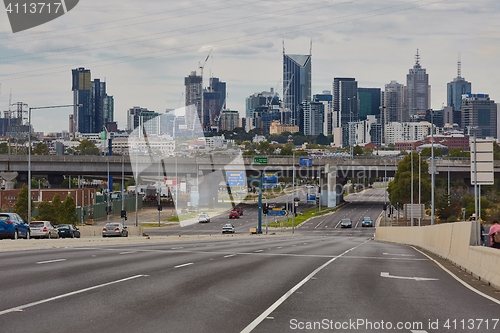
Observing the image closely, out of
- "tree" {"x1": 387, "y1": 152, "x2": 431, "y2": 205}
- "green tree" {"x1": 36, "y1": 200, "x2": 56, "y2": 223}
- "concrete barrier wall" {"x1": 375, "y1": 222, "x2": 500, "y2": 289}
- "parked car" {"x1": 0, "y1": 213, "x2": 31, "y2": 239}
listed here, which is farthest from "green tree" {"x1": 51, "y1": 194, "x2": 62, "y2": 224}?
"tree" {"x1": 387, "y1": 152, "x2": 431, "y2": 205}

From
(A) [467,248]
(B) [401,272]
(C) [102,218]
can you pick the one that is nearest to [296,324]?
(B) [401,272]

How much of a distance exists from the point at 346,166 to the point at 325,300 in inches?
5100

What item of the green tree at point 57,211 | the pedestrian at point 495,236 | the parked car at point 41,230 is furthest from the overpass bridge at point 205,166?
the pedestrian at point 495,236

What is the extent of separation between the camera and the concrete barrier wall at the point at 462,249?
21828mm

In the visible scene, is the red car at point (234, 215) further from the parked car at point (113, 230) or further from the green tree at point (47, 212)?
the parked car at point (113, 230)

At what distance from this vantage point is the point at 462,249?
95.1 feet

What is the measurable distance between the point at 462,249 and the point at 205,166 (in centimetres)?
11190

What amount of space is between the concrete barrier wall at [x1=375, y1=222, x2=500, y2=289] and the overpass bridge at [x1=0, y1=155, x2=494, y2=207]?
3354 inches

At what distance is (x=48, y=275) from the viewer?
20609 millimetres

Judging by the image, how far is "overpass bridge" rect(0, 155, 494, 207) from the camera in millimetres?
134375

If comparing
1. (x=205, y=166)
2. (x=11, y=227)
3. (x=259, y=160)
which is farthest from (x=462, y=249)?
(x=205, y=166)

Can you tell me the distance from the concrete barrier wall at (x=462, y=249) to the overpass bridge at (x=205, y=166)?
280 ft

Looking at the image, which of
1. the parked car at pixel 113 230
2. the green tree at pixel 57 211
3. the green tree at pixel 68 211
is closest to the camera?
the parked car at pixel 113 230

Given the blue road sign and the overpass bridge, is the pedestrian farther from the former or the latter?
the overpass bridge
